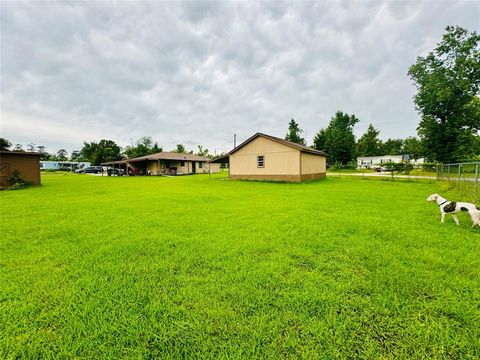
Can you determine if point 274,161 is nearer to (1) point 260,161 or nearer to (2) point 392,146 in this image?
(1) point 260,161

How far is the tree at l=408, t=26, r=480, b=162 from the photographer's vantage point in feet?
68.4

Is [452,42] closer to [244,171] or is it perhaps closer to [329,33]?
[329,33]

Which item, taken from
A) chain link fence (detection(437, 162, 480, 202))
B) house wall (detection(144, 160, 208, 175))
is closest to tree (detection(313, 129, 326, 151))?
house wall (detection(144, 160, 208, 175))

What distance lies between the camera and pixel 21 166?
53.4 ft

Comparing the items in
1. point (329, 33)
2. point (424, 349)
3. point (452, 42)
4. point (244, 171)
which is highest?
point (452, 42)

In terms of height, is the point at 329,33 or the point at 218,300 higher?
the point at 329,33

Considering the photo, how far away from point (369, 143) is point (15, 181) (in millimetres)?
80252

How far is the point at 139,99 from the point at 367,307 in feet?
97.1

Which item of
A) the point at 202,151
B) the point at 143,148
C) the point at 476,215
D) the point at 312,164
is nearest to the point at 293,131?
the point at 312,164

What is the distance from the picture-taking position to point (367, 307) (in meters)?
2.20

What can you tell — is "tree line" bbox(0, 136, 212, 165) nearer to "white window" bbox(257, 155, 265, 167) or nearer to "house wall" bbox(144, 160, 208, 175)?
"house wall" bbox(144, 160, 208, 175)

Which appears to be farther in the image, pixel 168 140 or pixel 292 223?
pixel 168 140

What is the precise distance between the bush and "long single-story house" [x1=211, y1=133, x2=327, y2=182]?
17.9m

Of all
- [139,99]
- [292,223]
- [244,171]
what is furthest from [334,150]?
[292,223]
